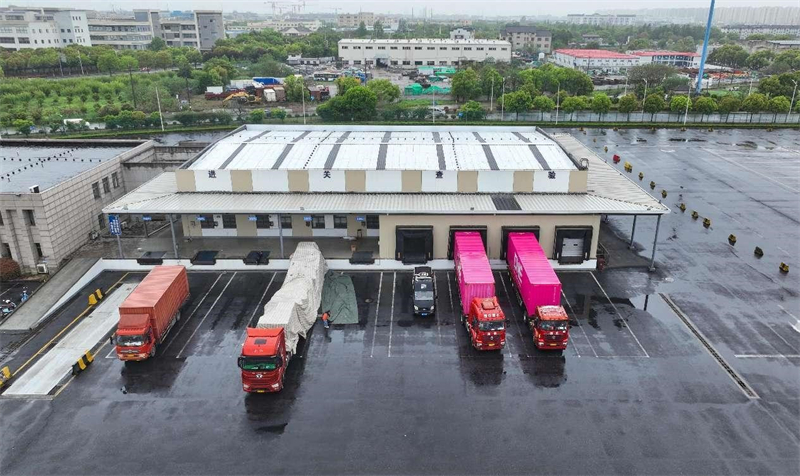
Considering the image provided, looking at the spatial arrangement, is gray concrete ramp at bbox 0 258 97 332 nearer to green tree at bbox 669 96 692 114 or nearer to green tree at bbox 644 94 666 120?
green tree at bbox 644 94 666 120

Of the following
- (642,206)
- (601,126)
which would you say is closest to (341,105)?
(601,126)

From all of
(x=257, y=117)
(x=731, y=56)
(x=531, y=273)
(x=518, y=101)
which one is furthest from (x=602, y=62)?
(x=531, y=273)

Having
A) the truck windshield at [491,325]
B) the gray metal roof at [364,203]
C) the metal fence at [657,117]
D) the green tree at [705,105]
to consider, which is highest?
the green tree at [705,105]

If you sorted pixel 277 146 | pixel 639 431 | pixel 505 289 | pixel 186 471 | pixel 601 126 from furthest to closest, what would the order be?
pixel 601 126 < pixel 277 146 < pixel 505 289 < pixel 639 431 < pixel 186 471

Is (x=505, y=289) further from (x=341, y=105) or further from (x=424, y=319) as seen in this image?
(x=341, y=105)

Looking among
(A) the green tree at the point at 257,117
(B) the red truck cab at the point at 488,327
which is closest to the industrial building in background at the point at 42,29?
(A) the green tree at the point at 257,117

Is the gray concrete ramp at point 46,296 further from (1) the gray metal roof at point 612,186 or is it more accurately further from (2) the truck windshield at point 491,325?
(1) the gray metal roof at point 612,186
